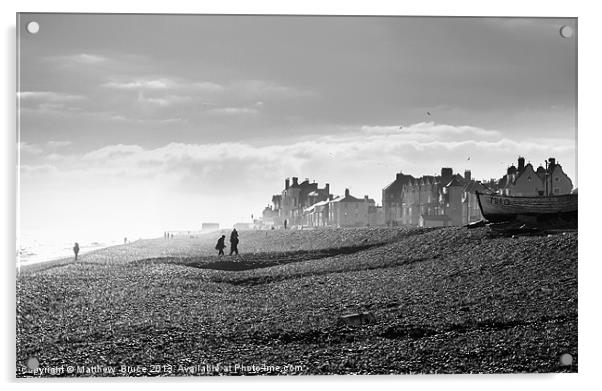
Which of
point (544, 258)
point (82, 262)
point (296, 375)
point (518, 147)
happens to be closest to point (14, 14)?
point (82, 262)

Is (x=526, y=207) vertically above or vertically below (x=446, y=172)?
below

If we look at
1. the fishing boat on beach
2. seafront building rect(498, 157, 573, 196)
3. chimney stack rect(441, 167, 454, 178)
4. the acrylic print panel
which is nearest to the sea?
the acrylic print panel

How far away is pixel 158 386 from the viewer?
6.24m

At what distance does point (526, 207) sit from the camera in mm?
6641

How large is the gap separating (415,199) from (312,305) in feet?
4.01

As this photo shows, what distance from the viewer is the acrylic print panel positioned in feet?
20.6

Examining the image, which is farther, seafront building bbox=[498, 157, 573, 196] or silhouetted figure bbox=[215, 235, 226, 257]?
silhouetted figure bbox=[215, 235, 226, 257]

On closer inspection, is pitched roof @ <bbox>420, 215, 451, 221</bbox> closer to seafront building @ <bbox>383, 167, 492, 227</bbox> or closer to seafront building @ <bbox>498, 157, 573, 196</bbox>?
seafront building @ <bbox>383, 167, 492, 227</bbox>

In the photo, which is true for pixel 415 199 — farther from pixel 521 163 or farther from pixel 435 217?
pixel 521 163

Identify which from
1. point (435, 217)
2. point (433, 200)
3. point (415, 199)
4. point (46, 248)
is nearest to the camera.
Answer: point (46, 248)

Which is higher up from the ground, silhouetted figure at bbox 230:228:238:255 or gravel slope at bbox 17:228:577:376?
silhouetted figure at bbox 230:228:238:255

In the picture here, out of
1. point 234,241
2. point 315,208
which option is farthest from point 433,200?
point 234,241

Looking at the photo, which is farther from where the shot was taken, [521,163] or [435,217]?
[435,217]

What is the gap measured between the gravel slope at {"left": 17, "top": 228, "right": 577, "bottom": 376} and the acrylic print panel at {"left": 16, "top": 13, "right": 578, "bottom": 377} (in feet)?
0.05
